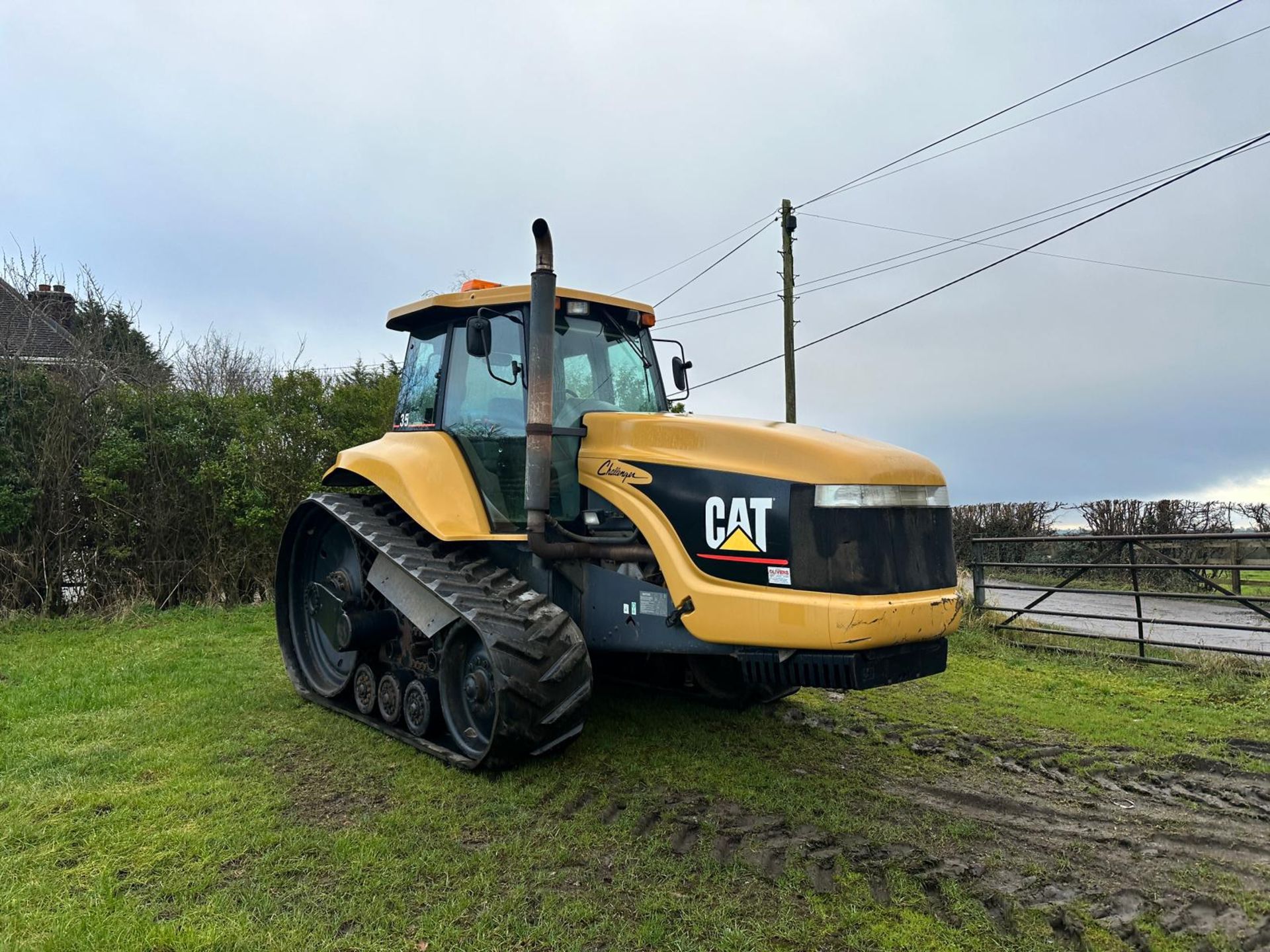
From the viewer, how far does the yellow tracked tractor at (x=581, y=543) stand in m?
3.85

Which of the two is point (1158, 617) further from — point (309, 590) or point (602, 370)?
point (309, 590)

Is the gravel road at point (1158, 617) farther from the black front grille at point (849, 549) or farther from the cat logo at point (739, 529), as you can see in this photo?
the cat logo at point (739, 529)

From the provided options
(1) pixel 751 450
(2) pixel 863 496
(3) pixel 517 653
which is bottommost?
(3) pixel 517 653

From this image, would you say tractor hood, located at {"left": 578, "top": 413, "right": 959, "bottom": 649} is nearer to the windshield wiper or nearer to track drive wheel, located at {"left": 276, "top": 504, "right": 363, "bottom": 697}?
the windshield wiper

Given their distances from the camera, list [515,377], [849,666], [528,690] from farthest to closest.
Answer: [515,377], [528,690], [849,666]

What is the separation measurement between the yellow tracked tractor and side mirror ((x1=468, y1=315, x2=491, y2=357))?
0.02 m

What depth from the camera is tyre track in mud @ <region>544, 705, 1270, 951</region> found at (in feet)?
10.6

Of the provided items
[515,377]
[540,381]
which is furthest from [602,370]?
[540,381]

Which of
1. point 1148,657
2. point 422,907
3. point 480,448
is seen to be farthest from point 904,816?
point 1148,657

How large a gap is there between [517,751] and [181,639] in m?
5.98

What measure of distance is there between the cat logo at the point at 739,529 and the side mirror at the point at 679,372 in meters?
1.84

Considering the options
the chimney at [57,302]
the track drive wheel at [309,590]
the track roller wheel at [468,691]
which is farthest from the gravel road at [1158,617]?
the chimney at [57,302]

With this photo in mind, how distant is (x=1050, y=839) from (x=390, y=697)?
3892 mm

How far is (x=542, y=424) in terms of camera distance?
4.50 meters
